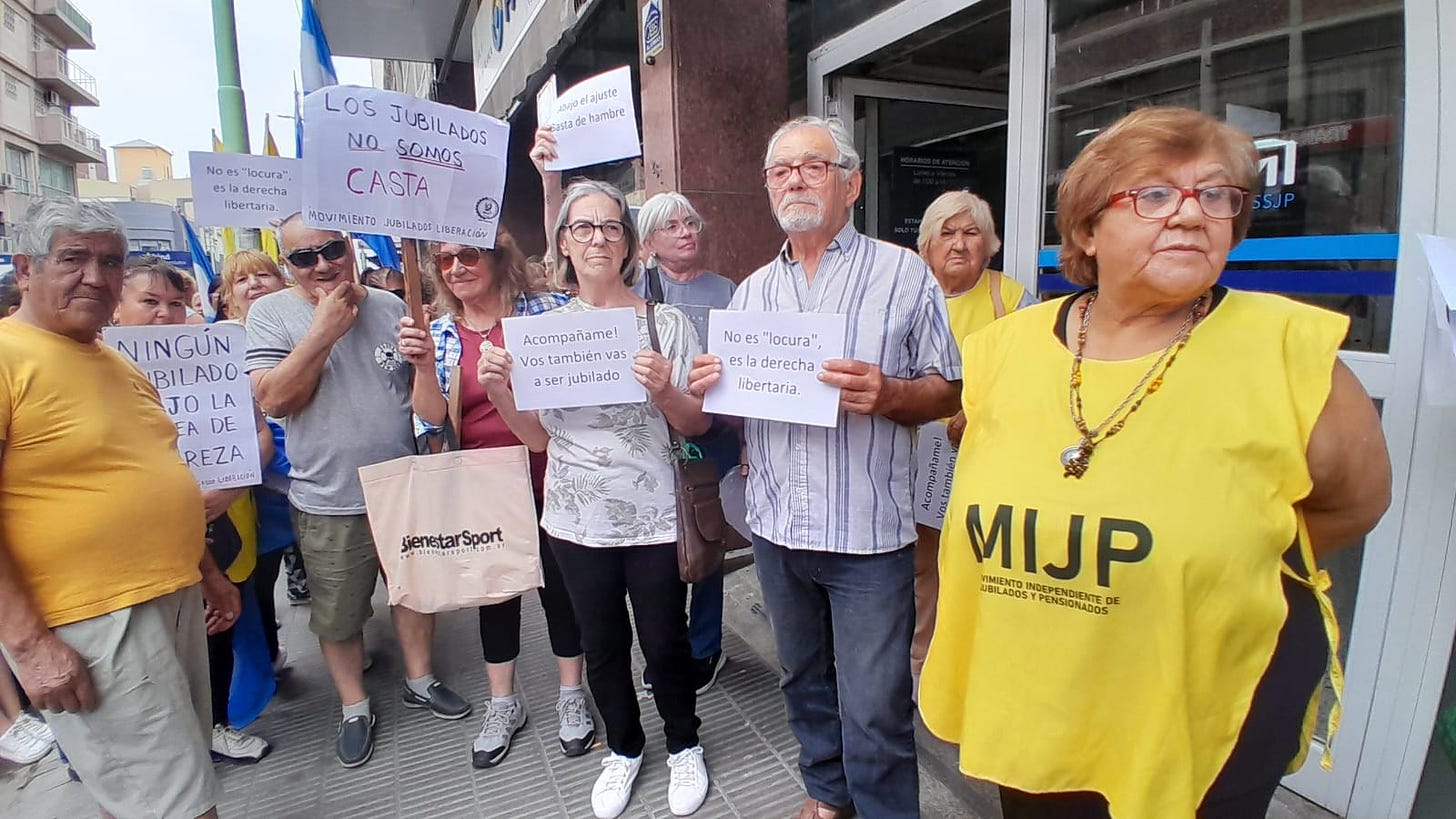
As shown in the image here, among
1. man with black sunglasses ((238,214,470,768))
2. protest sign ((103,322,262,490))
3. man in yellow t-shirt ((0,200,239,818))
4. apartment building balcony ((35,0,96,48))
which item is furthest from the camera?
apartment building balcony ((35,0,96,48))

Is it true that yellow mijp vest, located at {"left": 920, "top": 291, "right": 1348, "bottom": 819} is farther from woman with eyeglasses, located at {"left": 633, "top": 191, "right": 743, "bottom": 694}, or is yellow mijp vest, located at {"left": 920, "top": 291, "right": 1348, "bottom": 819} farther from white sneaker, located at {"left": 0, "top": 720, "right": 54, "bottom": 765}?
white sneaker, located at {"left": 0, "top": 720, "right": 54, "bottom": 765}

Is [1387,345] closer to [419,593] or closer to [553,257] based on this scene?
[553,257]

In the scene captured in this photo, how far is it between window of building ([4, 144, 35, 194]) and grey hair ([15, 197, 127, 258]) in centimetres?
4862

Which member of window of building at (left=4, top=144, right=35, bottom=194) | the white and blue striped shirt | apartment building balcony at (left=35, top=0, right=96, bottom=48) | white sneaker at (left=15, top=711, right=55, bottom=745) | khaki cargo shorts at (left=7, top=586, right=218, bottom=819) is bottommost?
white sneaker at (left=15, top=711, right=55, bottom=745)

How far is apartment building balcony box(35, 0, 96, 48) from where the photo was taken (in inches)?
1623

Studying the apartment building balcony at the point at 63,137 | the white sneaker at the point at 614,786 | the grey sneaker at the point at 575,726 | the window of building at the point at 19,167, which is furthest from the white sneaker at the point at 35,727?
the apartment building balcony at the point at 63,137

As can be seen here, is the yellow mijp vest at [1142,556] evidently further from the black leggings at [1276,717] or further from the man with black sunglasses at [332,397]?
the man with black sunglasses at [332,397]

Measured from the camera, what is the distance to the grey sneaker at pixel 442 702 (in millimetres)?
3203

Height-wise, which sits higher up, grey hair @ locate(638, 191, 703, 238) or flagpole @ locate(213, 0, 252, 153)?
flagpole @ locate(213, 0, 252, 153)

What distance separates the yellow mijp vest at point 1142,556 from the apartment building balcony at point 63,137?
184 feet

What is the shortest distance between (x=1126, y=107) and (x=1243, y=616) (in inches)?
91.0

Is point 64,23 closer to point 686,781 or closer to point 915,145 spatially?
point 915,145

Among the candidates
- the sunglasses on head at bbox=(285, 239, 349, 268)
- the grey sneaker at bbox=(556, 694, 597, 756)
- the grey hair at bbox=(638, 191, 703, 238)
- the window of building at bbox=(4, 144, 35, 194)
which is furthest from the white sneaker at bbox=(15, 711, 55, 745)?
the window of building at bbox=(4, 144, 35, 194)

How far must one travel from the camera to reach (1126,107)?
284cm
